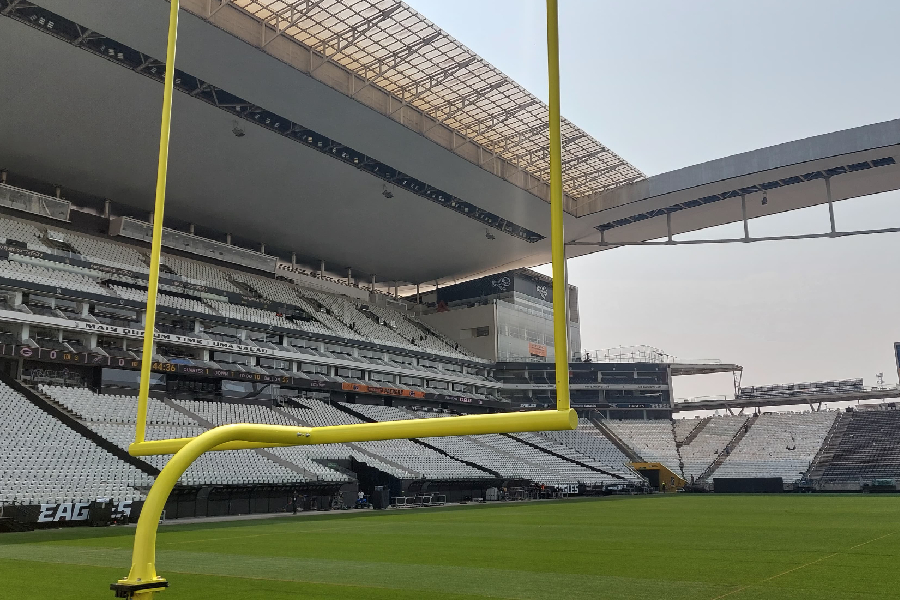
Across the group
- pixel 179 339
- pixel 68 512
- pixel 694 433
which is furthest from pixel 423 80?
pixel 694 433

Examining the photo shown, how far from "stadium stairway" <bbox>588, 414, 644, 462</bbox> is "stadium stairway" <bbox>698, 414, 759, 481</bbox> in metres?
4.00

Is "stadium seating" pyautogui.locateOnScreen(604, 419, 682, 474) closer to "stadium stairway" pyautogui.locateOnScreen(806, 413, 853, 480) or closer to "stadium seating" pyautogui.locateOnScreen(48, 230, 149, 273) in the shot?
"stadium stairway" pyautogui.locateOnScreen(806, 413, 853, 480)

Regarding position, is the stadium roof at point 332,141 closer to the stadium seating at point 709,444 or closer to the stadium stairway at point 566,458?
the stadium stairway at point 566,458

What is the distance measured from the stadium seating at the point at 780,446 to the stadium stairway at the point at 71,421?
110 feet

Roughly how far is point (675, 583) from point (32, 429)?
22224mm

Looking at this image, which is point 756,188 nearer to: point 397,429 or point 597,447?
point 597,447

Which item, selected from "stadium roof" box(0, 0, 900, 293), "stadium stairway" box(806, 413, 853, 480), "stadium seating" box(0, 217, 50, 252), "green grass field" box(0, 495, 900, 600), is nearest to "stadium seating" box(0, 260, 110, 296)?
"stadium seating" box(0, 217, 50, 252)

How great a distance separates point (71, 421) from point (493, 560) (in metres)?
20.4

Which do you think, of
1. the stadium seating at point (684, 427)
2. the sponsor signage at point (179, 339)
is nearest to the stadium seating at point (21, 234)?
the sponsor signage at point (179, 339)

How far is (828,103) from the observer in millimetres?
7691

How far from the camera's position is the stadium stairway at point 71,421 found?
24.7 metres

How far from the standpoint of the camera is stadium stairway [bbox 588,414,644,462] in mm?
47906

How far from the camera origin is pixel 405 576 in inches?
366

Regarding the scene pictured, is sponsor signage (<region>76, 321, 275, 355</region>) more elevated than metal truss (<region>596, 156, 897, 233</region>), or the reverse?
metal truss (<region>596, 156, 897, 233</region>)
